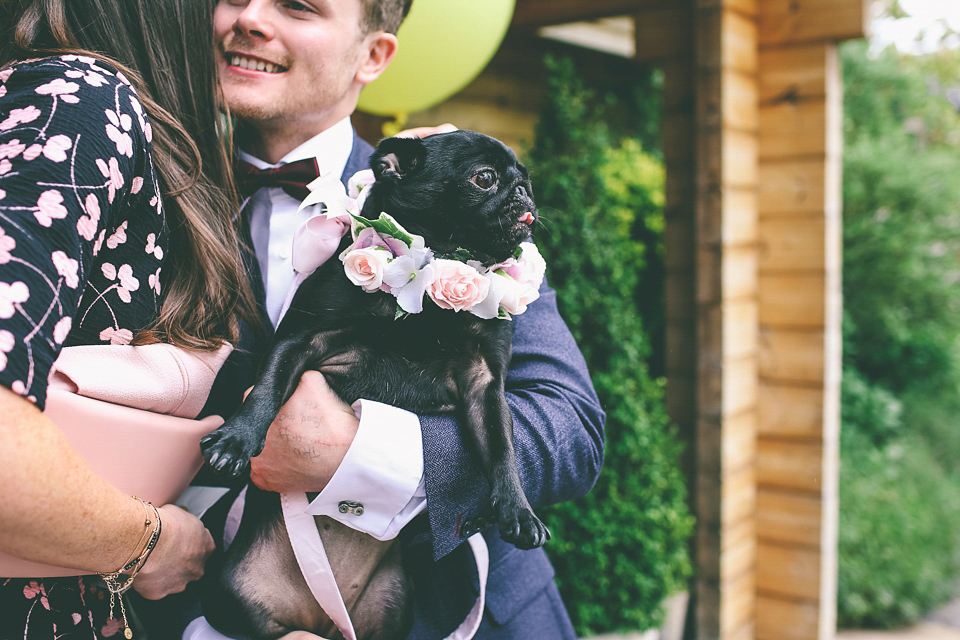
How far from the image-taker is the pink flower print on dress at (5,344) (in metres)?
0.88

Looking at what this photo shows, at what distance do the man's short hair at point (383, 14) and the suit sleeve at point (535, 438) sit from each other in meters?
0.76

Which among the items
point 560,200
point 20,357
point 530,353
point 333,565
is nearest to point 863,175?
point 560,200

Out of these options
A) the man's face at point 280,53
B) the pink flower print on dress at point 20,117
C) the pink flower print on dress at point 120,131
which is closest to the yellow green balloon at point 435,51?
the man's face at point 280,53

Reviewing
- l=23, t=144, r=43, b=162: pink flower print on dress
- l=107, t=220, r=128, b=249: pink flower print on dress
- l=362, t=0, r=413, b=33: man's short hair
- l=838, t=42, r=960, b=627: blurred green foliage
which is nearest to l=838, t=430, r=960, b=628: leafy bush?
l=838, t=42, r=960, b=627: blurred green foliage

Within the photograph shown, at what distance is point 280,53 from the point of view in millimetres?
1631

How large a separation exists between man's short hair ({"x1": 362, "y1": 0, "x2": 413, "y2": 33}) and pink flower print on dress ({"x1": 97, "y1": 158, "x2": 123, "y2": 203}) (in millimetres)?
877

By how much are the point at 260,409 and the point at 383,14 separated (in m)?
1.06

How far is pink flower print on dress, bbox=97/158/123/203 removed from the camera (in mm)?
1030

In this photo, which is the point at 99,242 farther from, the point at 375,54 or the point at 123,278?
the point at 375,54

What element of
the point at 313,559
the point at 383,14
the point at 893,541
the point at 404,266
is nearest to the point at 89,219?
A: the point at 404,266

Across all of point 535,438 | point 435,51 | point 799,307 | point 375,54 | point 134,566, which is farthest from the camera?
point 799,307

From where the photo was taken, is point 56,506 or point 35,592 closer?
point 56,506

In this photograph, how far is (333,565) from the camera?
1.45 metres

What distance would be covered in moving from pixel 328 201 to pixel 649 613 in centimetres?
238
